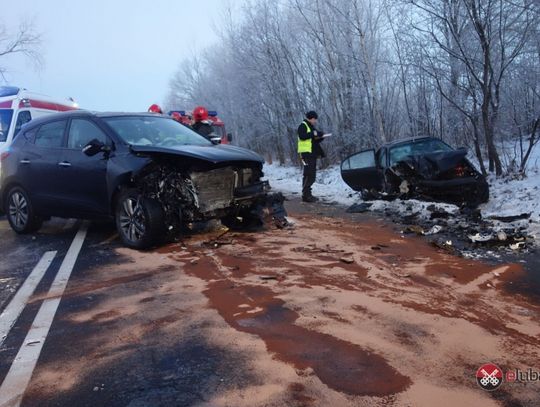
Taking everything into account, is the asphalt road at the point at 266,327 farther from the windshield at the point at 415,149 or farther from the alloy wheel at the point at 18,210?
the windshield at the point at 415,149

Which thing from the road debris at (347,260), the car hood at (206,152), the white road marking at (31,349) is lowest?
the white road marking at (31,349)

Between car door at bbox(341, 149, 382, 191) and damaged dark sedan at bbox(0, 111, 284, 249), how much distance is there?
3.27 metres

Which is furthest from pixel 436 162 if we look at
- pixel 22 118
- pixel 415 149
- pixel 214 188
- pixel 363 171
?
pixel 22 118

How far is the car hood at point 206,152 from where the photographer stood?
5512 millimetres

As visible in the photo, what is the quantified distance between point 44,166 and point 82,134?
2.79 feet

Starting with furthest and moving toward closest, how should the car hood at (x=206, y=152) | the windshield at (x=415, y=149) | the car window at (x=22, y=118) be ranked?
the car window at (x=22, y=118), the windshield at (x=415, y=149), the car hood at (x=206, y=152)

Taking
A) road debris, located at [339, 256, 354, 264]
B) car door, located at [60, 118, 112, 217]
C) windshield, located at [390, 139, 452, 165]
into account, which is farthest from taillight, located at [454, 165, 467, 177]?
car door, located at [60, 118, 112, 217]

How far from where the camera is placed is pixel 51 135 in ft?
22.7

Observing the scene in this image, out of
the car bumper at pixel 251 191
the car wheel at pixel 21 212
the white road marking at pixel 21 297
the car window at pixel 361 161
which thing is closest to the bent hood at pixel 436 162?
the car window at pixel 361 161

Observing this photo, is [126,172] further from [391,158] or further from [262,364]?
[391,158]

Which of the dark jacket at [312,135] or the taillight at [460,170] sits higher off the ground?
the dark jacket at [312,135]

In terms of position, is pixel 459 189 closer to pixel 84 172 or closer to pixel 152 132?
pixel 152 132

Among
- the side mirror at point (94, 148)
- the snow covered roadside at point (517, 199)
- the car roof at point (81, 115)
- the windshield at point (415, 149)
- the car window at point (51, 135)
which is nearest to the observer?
the side mirror at point (94, 148)

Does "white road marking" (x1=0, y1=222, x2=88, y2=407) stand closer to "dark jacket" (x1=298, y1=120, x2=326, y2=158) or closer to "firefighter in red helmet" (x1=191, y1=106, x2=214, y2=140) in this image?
"dark jacket" (x1=298, y1=120, x2=326, y2=158)
